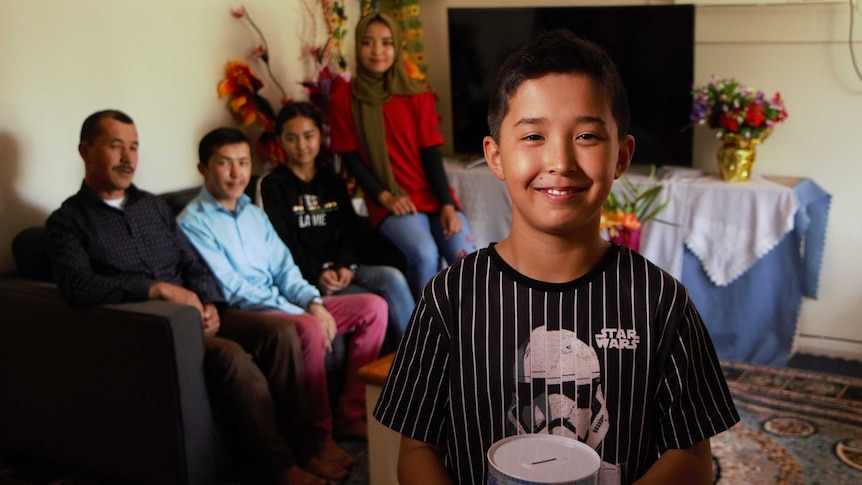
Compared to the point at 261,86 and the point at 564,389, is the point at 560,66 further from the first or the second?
the point at 261,86

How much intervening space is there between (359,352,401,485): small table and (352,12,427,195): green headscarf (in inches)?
54.8

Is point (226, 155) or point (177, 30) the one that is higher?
point (177, 30)

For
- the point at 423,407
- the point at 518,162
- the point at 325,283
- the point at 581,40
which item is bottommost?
the point at 325,283

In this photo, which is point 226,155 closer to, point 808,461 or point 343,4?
point 343,4

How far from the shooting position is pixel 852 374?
348 cm

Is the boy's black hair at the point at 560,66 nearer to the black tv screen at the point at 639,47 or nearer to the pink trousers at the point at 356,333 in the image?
Result: the pink trousers at the point at 356,333

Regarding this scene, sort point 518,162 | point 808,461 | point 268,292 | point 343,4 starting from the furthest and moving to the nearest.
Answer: point 343,4 < point 268,292 < point 808,461 < point 518,162

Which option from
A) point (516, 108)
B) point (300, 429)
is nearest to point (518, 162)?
point (516, 108)

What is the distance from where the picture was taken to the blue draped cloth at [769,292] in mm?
3473

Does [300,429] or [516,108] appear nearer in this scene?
[516,108]

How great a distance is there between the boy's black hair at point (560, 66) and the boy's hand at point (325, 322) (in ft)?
6.39

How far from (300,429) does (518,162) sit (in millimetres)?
1945

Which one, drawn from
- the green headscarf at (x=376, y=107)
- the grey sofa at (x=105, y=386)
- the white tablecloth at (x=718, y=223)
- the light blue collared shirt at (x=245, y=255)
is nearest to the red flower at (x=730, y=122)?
the white tablecloth at (x=718, y=223)

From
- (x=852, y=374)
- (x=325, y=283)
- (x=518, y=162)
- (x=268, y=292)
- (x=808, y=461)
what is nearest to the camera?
(x=518, y=162)
